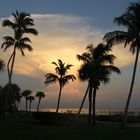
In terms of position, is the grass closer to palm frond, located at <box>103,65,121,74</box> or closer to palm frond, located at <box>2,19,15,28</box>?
palm frond, located at <box>103,65,121,74</box>

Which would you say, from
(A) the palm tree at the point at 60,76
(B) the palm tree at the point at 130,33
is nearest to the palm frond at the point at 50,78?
(A) the palm tree at the point at 60,76

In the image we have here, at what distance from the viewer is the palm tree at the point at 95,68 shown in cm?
4944

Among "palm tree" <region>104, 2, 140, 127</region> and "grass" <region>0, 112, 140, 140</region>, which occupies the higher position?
"palm tree" <region>104, 2, 140, 127</region>

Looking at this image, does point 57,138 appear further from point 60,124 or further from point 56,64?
point 56,64

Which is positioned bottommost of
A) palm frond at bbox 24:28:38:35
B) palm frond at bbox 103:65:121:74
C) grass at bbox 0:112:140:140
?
grass at bbox 0:112:140:140

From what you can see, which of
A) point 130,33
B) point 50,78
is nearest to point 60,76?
point 50,78

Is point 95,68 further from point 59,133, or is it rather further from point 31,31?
point 59,133

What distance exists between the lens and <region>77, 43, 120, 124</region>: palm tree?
49438 mm

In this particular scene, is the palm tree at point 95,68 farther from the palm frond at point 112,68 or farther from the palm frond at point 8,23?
the palm frond at point 8,23

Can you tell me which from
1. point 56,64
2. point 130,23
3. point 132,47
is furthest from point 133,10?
point 56,64

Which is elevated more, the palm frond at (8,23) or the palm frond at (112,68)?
the palm frond at (8,23)

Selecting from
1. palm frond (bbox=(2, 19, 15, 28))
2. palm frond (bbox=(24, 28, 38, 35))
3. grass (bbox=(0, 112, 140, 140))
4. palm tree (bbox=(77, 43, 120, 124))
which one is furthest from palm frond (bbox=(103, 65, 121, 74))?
grass (bbox=(0, 112, 140, 140))

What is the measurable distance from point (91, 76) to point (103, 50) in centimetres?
385

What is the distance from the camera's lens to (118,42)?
137 feet
